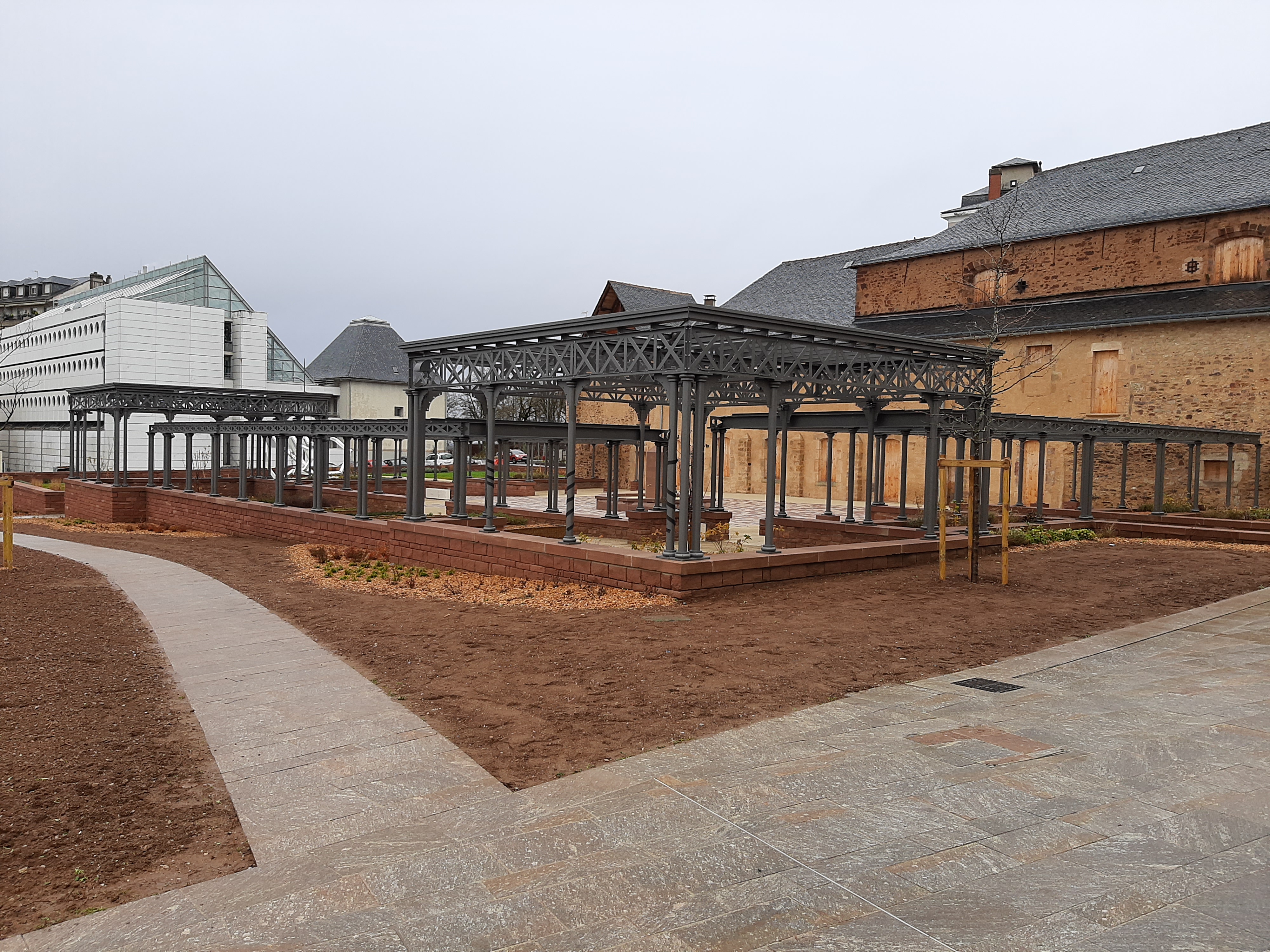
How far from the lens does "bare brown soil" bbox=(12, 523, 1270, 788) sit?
20.1 feet

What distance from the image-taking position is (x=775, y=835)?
166 inches

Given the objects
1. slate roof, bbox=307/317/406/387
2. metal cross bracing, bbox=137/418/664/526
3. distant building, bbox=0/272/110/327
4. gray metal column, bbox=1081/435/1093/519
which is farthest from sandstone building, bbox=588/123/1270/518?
distant building, bbox=0/272/110/327

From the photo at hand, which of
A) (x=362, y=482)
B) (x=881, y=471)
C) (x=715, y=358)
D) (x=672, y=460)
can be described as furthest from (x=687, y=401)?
(x=881, y=471)

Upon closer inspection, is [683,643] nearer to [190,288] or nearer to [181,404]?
[181,404]

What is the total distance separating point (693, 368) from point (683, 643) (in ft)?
13.2

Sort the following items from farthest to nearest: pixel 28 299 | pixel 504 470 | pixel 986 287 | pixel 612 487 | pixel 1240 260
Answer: pixel 28 299 < pixel 986 287 < pixel 504 470 < pixel 1240 260 < pixel 612 487

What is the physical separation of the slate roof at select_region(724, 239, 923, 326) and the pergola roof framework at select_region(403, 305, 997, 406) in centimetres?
2038

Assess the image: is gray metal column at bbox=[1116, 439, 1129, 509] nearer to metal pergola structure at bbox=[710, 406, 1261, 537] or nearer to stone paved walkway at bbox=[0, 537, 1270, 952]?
metal pergola structure at bbox=[710, 406, 1261, 537]

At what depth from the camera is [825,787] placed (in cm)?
483

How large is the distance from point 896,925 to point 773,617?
6.48 m

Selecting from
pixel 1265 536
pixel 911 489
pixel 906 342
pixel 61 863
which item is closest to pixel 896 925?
pixel 61 863

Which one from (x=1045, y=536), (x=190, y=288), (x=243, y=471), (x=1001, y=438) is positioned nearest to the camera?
(x=1045, y=536)

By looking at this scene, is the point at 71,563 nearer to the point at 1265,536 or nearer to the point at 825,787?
the point at 825,787

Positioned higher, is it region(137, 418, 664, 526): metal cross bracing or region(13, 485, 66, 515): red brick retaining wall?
region(137, 418, 664, 526): metal cross bracing
